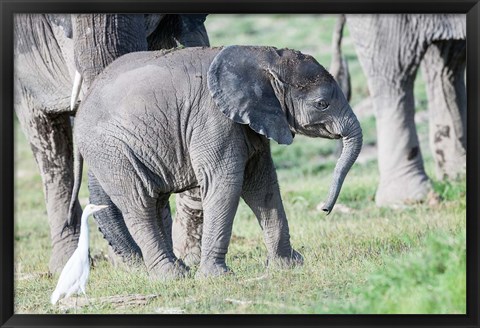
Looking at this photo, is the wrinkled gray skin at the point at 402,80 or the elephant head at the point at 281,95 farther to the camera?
the wrinkled gray skin at the point at 402,80

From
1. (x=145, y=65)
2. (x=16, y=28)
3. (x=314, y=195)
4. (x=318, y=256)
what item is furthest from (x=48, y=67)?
(x=314, y=195)

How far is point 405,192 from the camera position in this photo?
16234mm

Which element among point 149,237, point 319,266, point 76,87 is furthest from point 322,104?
point 76,87

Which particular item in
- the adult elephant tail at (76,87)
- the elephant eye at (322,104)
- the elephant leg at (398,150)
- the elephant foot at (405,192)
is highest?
the adult elephant tail at (76,87)

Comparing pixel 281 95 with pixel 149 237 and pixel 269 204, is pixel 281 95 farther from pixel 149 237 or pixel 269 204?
pixel 149 237

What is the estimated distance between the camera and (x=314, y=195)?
16812mm

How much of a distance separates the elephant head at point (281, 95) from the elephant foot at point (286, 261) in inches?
35.8

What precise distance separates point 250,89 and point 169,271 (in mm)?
1471

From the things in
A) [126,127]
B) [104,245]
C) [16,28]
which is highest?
[16,28]

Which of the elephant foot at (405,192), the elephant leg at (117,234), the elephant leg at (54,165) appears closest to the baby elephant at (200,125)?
the elephant leg at (117,234)

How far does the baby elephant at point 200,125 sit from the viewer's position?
11.4 meters

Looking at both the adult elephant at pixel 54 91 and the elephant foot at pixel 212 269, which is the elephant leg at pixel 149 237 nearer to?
the elephant foot at pixel 212 269
